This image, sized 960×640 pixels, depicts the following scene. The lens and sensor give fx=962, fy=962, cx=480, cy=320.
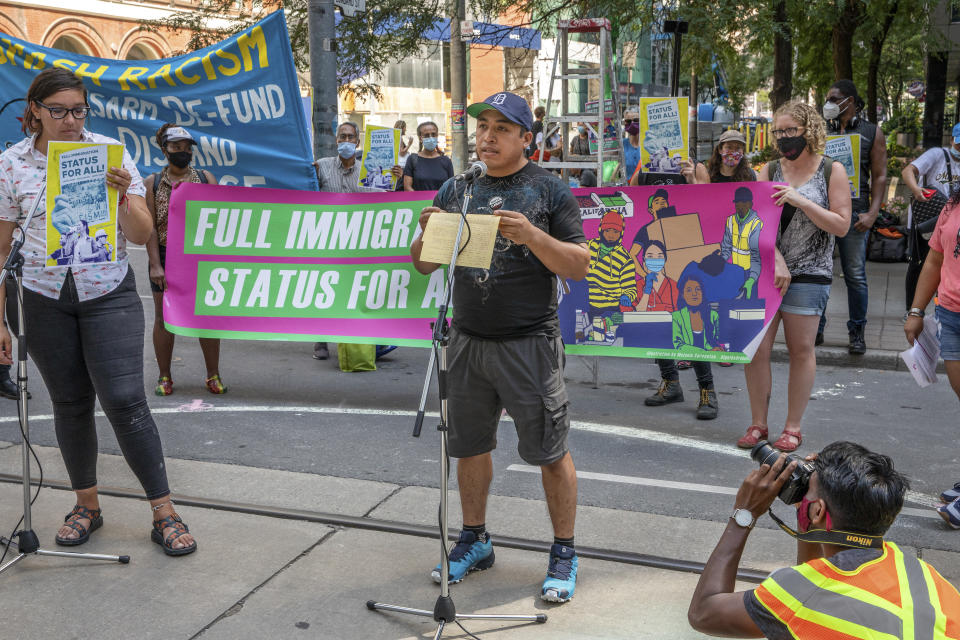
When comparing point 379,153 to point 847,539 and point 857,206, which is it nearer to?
point 857,206

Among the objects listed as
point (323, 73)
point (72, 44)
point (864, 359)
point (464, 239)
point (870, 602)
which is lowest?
point (864, 359)

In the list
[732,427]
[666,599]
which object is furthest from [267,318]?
[666,599]

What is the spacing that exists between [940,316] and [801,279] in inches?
37.3

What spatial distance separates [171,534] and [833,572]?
283 centimetres

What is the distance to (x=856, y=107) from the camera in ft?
26.7

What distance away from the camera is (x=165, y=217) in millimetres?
6652

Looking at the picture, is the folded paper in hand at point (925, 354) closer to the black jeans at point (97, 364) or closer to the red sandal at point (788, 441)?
the red sandal at point (788, 441)

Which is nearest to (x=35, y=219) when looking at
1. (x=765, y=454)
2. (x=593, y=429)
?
(x=765, y=454)

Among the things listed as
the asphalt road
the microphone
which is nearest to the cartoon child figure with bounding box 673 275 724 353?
the asphalt road

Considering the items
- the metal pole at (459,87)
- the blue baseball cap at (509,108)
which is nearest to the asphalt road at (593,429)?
the blue baseball cap at (509,108)

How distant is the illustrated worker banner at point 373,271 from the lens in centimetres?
606

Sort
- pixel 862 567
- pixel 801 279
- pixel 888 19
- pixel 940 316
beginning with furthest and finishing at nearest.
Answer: pixel 888 19
pixel 801 279
pixel 940 316
pixel 862 567

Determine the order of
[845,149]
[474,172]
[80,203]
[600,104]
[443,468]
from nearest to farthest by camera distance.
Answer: [443,468]
[474,172]
[80,203]
[845,149]
[600,104]

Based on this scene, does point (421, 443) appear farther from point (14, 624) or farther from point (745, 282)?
point (14, 624)
